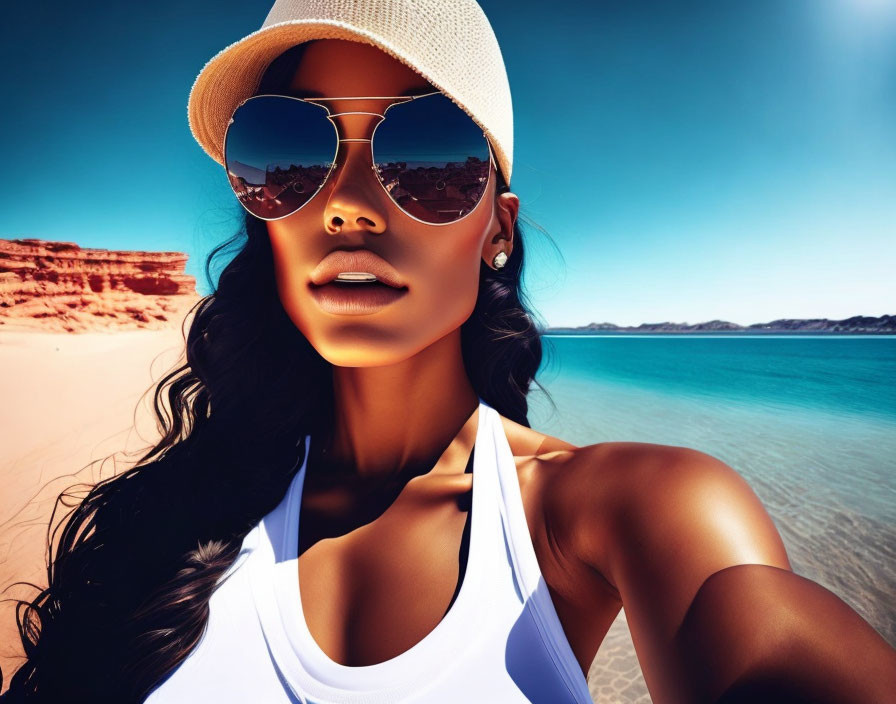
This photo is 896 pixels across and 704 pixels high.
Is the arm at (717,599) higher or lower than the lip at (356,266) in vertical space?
lower

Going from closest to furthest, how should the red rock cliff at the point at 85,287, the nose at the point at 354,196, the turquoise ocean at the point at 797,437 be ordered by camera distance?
the nose at the point at 354,196 → the turquoise ocean at the point at 797,437 → the red rock cliff at the point at 85,287

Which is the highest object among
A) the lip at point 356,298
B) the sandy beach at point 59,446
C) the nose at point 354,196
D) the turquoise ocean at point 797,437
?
the nose at point 354,196

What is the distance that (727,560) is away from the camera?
681mm

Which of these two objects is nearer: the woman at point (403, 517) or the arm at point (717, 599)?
the arm at point (717, 599)

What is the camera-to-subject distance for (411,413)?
1.32 metres

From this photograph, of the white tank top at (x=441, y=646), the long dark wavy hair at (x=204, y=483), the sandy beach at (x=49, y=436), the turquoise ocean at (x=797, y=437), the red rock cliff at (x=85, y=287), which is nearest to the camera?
the white tank top at (x=441, y=646)

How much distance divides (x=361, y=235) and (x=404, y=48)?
1.28 ft

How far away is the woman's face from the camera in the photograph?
0.99m

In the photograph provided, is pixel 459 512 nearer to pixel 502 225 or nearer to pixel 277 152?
pixel 502 225

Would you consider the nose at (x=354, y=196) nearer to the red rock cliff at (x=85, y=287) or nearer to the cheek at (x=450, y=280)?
the cheek at (x=450, y=280)

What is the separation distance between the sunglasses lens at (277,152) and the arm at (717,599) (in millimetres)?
995

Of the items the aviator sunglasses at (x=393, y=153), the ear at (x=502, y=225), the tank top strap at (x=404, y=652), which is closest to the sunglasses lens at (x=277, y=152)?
the aviator sunglasses at (x=393, y=153)

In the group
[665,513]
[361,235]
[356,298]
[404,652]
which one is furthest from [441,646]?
[361,235]

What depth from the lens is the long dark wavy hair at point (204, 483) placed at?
116 centimetres
